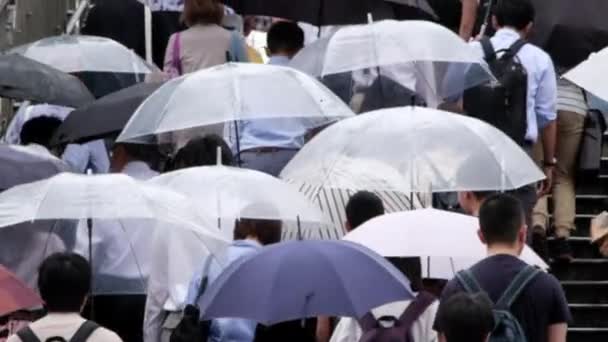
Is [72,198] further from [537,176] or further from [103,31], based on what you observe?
[103,31]

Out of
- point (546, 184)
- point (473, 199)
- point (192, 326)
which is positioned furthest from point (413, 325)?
point (546, 184)

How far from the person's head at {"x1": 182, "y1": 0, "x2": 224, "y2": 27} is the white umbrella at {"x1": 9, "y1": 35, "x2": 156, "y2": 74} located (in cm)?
50

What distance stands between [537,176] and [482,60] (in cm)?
276

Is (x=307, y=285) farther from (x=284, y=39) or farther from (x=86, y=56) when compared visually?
(x=284, y=39)

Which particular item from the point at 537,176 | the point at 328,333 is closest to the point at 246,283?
the point at 328,333

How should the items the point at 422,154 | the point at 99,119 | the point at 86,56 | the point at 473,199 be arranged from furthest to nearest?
the point at 86,56, the point at 99,119, the point at 473,199, the point at 422,154

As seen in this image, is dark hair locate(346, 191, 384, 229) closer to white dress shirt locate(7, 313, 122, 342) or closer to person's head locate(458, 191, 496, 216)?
person's head locate(458, 191, 496, 216)

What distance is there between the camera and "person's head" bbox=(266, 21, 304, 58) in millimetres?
16953

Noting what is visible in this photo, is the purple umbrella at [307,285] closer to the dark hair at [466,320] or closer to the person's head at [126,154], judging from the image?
the dark hair at [466,320]

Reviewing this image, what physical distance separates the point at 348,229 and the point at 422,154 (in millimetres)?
578

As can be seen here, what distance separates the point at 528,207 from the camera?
15000 millimetres

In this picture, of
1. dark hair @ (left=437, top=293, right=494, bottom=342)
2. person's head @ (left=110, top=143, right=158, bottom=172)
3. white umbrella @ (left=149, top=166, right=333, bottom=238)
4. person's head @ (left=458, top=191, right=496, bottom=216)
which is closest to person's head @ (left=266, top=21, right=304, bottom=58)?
person's head @ (left=110, top=143, right=158, bottom=172)

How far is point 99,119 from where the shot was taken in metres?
14.5

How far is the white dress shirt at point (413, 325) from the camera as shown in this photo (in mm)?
10961
